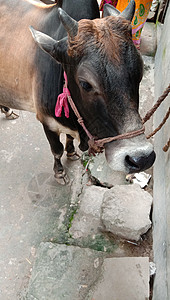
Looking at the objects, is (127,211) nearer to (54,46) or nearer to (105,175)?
(105,175)

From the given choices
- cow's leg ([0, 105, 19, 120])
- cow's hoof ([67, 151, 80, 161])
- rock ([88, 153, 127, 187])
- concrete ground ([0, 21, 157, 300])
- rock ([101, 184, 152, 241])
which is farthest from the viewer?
cow's leg ([0, 105, 19, 120])

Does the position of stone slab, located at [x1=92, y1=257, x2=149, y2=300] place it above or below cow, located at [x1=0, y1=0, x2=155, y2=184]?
below

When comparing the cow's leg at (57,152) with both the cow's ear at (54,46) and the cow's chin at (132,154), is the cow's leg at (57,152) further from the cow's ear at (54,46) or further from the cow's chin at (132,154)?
the cow's chin at (132,154)

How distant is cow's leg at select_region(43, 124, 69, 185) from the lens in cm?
294

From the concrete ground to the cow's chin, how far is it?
4.01ft

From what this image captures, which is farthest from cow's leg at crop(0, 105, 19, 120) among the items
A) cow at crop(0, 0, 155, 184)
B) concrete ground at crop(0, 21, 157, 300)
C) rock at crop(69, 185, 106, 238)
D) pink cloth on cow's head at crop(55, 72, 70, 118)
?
pink cloth on cow's head at crop(55, 72, 70, 118)

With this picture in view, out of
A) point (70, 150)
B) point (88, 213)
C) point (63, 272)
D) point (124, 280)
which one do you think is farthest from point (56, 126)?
point (124, 280)

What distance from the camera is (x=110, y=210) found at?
2.98 metres

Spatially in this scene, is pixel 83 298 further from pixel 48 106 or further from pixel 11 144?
pixel 11 144

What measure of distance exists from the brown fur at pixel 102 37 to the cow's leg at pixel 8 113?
2339 millimetres

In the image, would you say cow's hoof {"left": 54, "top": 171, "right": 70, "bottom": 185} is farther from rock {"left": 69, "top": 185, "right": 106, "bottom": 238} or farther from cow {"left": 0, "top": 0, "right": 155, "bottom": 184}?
cow {"left": 0, "top": 0, "right": 155, "bottom": 184}

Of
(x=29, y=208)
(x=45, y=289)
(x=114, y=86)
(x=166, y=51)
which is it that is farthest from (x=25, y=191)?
(x=166, y=51)

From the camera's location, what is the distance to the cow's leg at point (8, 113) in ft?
12.9

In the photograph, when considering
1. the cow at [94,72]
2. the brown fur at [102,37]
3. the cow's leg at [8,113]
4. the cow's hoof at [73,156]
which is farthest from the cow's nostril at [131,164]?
the cow's leg at [8,113]
